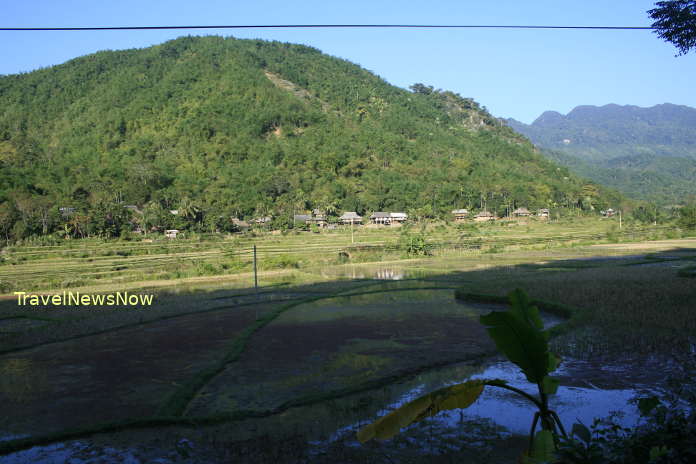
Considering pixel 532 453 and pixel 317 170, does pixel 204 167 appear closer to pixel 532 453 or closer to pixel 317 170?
pixel 317 170

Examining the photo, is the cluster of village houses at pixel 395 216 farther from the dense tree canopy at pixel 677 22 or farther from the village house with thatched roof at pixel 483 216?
the dense tree canopy at pixel 677 22

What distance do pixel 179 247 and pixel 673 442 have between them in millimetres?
26390

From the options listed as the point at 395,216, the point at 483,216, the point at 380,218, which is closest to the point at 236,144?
the point at 380,218

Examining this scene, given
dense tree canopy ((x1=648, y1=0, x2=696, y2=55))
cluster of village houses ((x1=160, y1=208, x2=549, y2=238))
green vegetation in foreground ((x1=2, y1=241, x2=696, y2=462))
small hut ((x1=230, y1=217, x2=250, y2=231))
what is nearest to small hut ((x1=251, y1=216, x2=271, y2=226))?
small hut ((x1=230, y1=217, x2=250, y2=231))

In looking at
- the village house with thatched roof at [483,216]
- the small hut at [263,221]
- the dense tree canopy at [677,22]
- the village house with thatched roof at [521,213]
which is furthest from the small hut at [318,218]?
the dense tree canopy at [677,22]

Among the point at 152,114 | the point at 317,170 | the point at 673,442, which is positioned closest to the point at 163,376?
the point at 673,442

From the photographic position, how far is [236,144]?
2945 inches

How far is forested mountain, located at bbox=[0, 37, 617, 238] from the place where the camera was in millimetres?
51281

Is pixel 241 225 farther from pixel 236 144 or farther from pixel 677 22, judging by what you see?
pixel 677 22

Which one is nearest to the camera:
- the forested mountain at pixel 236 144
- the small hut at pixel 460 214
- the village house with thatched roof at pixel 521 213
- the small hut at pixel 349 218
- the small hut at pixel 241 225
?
the small hut at pixel 241 225

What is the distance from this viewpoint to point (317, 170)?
227 ft

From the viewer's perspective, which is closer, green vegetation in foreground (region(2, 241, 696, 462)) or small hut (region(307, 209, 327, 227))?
green vegetation in foreground (region(2, 241, 696, 462))

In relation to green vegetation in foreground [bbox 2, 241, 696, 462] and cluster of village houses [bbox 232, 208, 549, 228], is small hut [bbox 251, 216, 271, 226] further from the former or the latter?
green vegetation in foreground [bbox 2, 241, 696, 462]

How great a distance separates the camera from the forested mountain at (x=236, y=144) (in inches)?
2019
